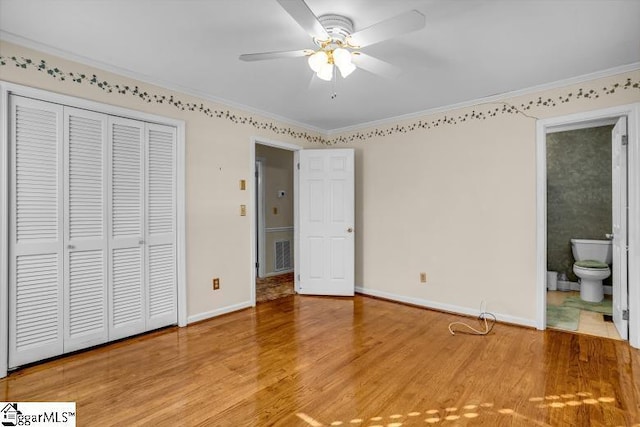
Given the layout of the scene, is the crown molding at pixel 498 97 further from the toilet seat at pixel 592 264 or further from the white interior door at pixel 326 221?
the toilet seat at pixel 592 264

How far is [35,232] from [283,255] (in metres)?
3.83

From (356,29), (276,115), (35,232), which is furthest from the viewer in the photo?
(276,115)

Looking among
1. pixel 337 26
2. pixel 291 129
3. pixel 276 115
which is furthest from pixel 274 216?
pixel 337 26

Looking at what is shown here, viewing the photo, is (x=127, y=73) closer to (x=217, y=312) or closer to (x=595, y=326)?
(x=217, y=312)

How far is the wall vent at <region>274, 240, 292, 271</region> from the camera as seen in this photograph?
5.86 metres

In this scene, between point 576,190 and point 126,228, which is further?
point 576,190

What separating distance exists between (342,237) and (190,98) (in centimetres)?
242

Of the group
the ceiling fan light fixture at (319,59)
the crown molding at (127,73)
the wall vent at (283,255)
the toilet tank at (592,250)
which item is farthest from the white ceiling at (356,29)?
the wall vent at (283,255)

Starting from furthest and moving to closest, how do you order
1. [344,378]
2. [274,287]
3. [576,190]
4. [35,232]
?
1. [274,287]
2. [576,190]
3. [35,232]
4. [344,378]

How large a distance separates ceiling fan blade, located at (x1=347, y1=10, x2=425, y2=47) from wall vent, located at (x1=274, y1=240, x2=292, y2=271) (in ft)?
14.2

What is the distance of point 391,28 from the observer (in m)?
1.72

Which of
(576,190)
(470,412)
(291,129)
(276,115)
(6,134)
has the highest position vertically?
(276,115)

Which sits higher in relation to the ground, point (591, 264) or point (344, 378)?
point (591, 264)

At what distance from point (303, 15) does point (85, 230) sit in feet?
7.72
